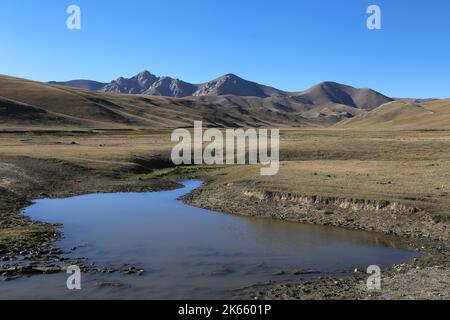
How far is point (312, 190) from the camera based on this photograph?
46.4 m

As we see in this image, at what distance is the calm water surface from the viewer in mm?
23844

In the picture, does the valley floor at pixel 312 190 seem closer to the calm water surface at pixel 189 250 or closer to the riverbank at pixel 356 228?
the riverbank at pixel 356 228

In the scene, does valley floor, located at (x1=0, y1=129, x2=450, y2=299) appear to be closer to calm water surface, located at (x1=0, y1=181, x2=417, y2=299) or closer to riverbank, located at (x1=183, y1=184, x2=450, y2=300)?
riverbank, located at (x1=183, y1=184, x2=450, y2=300)

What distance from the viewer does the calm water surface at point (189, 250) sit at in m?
23.8

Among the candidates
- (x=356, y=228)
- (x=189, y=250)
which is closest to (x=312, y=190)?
(x=356, y=228)

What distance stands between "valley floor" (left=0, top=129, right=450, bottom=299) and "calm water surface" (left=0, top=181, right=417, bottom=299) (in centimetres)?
195

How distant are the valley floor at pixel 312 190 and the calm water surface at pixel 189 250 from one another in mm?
1953

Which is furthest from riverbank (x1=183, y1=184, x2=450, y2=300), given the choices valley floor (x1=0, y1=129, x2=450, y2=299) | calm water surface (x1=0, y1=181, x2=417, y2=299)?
calm water surface (x1=0, y1=181, x2=417, y2=299)

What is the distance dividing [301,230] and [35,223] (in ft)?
68.7

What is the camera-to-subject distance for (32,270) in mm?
25938

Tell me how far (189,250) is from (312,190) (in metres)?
18.9

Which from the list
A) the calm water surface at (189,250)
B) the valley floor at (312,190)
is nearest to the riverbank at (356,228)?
the valley floor at (312,190)

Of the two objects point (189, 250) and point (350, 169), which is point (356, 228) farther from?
point (350, 169)
